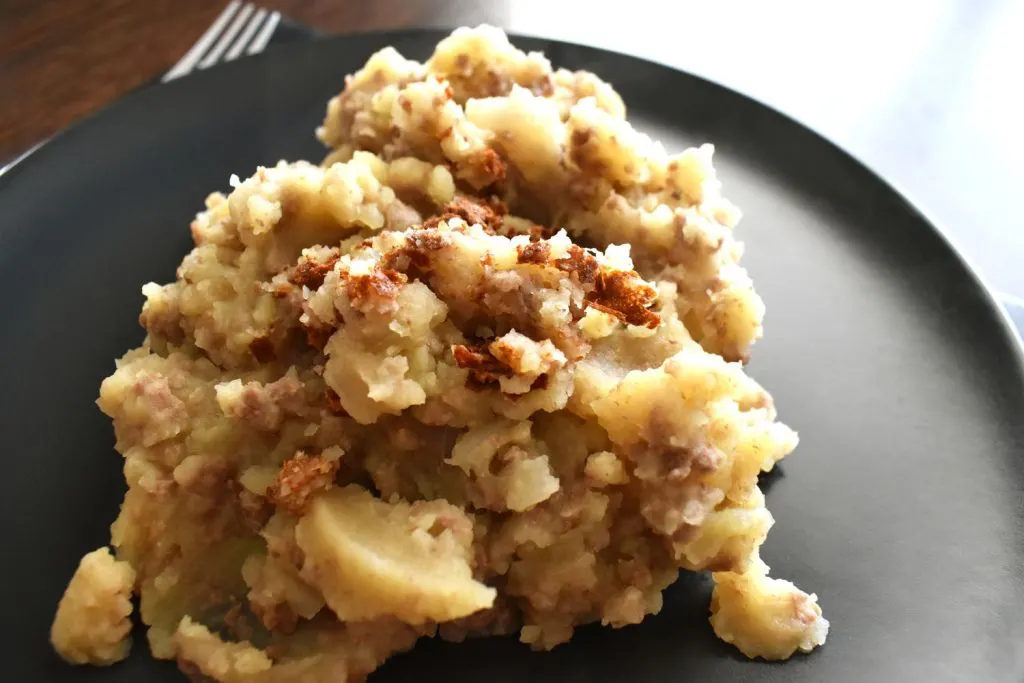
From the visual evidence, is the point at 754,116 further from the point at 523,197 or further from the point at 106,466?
the point at 106,466

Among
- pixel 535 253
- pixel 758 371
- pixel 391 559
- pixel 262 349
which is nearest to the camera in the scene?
pixel 391 559

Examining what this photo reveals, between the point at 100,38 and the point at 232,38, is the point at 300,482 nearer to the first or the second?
the point at 232,38

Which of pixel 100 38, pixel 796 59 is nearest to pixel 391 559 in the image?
pixel 100 38

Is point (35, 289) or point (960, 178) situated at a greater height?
point (960, 178)

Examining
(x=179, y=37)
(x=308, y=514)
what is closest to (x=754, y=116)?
(x=308, y=514)

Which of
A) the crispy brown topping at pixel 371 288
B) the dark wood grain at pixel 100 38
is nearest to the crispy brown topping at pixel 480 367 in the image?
the crispy brown topping at pixel 371 288

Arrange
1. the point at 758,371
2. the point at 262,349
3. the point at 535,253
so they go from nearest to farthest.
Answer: the point at 535,253 < the point at 262,349 < the point at 758,371

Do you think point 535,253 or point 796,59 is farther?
point 796,59
